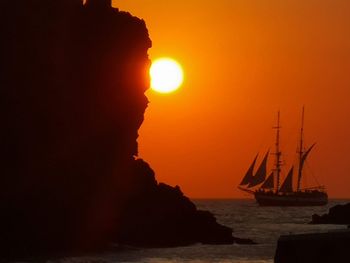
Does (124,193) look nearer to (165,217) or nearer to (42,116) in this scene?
(165,217)

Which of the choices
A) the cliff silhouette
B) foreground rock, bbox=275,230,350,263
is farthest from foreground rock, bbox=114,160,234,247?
foreground rock, bbox=275,230,350,263

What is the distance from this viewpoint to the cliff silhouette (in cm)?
6319

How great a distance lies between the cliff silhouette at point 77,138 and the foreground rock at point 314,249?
33.4 metres

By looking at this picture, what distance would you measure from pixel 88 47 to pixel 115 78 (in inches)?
140

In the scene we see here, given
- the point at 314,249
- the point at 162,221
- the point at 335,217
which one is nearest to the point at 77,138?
the point at 162,221

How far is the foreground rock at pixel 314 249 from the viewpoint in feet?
85.8

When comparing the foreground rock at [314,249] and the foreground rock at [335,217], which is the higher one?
the foreground rock at [314,249]

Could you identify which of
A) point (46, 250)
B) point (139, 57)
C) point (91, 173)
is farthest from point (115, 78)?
point (46, 250)

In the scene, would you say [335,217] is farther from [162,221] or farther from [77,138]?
[77,138]

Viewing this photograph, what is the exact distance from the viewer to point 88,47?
70438mm

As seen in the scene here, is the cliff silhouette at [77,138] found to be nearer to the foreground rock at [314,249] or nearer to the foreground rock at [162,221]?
the foreground rock at [162,221]

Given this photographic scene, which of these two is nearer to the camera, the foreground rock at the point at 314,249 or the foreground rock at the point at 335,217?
the foreground rock at the point at 314,249

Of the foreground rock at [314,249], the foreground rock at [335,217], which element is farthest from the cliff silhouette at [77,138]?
the foreground rock at [335,217]

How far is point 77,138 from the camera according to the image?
67812mm
